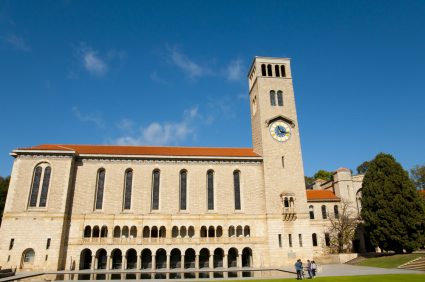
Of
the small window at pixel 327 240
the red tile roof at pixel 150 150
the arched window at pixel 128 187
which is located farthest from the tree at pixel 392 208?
the arched window at pixel 128 187

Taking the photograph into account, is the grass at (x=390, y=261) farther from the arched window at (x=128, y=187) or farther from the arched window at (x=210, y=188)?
the arched window at (x=128, y=187)

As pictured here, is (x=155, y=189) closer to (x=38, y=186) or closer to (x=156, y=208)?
(x=156, y=208)

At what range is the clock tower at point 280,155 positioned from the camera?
119 feet

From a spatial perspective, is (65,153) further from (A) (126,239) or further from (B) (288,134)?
(B) (288,134)

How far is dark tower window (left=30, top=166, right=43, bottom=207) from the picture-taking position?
111 feet

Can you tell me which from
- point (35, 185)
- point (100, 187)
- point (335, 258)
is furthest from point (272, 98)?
point (35, 185)

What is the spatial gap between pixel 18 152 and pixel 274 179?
101ft

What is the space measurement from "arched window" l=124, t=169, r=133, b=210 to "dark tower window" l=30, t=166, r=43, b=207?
967 centimetres

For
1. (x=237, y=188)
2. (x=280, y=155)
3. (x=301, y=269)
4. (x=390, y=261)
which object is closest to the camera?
(x=301, y=269)

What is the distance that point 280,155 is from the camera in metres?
39.9

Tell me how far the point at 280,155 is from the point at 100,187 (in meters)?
23.1

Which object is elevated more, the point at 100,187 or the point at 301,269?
the point at 100,187

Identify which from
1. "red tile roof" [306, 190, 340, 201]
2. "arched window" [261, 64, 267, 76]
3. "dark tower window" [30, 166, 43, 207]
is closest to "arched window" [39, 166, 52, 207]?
"dark tower window" [30, 166, 43, 207]

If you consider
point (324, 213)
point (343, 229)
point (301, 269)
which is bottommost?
point (301, 269)
